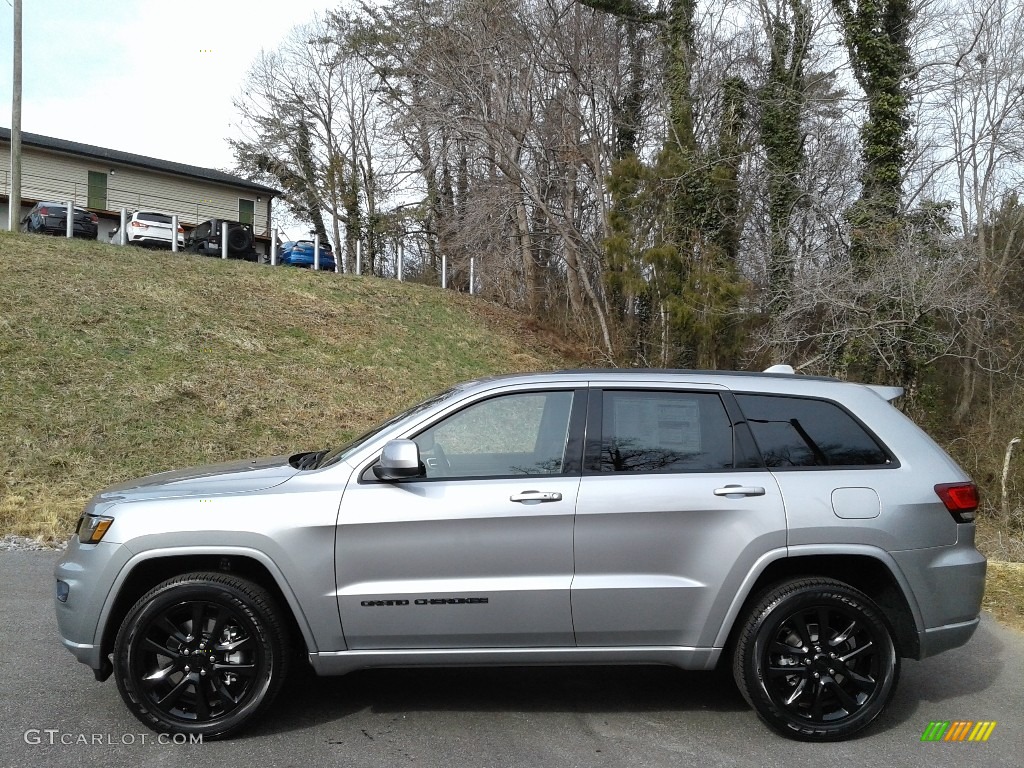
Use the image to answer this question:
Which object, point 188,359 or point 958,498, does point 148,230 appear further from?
point 958,498

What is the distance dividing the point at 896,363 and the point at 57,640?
15.0 m

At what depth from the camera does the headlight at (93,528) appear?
418 cm

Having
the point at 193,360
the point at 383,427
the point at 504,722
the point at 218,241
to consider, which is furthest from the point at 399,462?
the point at 218,241

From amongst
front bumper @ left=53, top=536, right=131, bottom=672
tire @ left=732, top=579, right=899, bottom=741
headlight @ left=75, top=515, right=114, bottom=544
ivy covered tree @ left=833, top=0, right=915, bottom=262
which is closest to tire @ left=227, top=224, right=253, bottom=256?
ivy covered tree @ left=833, top=0, right=915, bottom=262

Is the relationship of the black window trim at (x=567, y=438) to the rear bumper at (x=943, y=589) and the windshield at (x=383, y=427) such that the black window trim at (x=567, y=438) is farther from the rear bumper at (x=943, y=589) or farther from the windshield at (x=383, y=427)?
the rear bumper at (x=943, y=589)

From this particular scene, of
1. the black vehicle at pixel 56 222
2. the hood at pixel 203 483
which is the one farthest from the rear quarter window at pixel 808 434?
the black vehicle at pixel 56 222

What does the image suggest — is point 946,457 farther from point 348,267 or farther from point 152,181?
point 152,181

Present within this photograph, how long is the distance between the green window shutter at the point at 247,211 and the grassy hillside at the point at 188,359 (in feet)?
71.9

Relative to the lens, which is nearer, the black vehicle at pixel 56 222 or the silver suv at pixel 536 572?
the silver suv at pixel 536 572

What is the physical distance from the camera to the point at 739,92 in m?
20.8

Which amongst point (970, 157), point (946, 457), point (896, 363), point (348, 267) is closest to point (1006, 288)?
point (970, 157)

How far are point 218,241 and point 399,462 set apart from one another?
77.8ft

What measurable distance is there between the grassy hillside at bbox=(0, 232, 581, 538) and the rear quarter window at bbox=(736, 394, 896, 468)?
719cm

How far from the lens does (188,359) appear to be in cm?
1586
